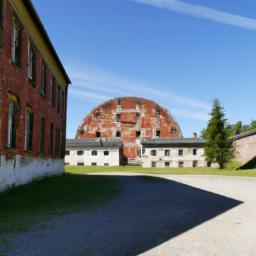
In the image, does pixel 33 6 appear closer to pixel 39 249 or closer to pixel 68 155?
pixel 39 249

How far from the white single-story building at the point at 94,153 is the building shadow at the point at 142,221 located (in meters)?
43.4

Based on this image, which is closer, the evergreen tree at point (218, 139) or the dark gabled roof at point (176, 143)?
the evergreen tree at point (218, 139)

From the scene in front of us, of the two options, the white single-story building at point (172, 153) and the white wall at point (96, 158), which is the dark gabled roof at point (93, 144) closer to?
the white wall at point (96, 158)

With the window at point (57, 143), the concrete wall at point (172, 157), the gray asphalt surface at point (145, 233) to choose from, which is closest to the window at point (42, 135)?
the window at point (57, 143)

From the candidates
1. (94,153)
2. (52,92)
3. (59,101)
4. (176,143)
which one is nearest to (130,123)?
(94,153)

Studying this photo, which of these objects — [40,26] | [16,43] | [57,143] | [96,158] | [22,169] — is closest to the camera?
[16,43]

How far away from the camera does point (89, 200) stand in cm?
938

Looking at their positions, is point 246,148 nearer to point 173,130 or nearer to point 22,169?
point 173,130

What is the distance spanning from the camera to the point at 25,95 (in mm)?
13453

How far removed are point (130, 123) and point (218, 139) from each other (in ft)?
78.7

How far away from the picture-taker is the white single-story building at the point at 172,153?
170 feet

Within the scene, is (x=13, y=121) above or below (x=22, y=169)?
above

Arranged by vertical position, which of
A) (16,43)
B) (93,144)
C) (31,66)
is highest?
(16,43)

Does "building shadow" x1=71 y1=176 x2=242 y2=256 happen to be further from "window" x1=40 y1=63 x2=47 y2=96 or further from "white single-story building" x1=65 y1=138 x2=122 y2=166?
"white single-story building" x1=65 y1=138 x2=122 y2=166
